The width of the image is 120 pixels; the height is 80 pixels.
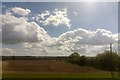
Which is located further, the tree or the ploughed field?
the tree

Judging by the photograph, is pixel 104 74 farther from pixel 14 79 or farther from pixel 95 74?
pixel 14 79

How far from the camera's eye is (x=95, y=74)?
12.6 meters

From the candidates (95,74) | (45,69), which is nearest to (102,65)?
(95,74)

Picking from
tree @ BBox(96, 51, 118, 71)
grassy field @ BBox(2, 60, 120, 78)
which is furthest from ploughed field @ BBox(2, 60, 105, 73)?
tree @ BBox(96, 51, 118, 71)

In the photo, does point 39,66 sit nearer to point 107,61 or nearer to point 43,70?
point 43,70

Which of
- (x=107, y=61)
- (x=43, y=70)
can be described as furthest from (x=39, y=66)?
(x=107, y=61)

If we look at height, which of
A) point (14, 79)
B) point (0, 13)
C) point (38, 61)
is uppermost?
point (0, 13)

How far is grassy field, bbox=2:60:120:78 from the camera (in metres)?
11.3

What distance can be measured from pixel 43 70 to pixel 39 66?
0.32m

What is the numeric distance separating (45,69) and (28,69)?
2.65 ft

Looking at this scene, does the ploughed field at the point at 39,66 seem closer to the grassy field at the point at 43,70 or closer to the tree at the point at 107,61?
the grassy field at the point at 43,70

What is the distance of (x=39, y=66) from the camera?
12484 mm

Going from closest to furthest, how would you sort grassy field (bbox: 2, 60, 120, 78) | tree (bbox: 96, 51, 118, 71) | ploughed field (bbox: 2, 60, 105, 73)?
ploughed field (bbox: 2, 60, 105, 73) < grassy field (bbox: 2, 60, 120, 78) < tree (bbox: 96, 51, 118, 71)

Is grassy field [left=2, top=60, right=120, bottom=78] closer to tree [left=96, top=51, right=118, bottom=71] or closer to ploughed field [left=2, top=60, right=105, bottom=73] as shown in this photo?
ploughed field [left=2, top=60, right=105, bottom=73]
